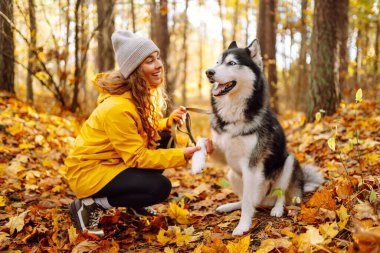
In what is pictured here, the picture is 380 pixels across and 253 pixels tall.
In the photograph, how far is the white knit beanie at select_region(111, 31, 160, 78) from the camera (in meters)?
2.78

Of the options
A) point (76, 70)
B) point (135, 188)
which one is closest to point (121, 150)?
point (135, 188)

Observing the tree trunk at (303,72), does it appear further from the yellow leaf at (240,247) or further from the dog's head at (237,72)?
the yellow leaf at (240,247)

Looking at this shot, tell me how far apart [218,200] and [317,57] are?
3.26 m

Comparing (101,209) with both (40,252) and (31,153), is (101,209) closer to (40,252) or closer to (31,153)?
(40,252)

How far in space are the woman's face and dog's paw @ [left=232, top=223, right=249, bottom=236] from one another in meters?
1.40

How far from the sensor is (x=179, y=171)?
5086mm

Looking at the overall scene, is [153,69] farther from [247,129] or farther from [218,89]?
[247,129]

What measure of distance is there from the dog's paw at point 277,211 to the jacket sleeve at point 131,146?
3.04 feet


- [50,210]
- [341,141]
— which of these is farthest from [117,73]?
[341,141]

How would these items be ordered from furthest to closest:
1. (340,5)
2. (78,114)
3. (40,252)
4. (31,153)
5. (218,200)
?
(78,114)
(340,5)
(31,153)
(218,200)
(40,252)

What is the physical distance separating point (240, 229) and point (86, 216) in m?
1.27

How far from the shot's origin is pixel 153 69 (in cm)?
290

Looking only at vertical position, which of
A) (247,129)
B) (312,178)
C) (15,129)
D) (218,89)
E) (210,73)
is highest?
(210,73)

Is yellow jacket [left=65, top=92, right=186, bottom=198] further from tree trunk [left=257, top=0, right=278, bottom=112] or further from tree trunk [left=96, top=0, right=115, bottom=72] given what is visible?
tree trunk [left=257, top=0, right=278, bottom=112]
